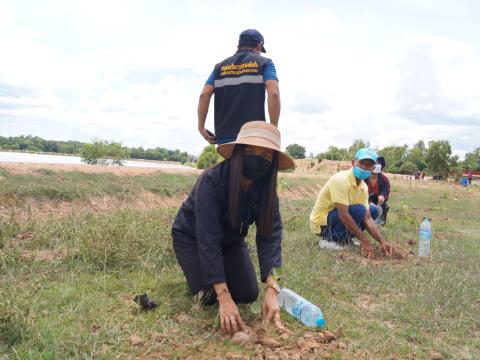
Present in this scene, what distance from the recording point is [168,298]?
3197 mm

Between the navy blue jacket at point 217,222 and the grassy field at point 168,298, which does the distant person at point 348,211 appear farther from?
the navy blue jacket at point 217,222

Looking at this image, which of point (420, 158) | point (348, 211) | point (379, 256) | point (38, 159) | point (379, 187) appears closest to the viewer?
point (379, 256)

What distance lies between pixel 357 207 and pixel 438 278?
134cm

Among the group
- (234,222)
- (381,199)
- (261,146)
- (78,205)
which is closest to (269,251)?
(234,222)

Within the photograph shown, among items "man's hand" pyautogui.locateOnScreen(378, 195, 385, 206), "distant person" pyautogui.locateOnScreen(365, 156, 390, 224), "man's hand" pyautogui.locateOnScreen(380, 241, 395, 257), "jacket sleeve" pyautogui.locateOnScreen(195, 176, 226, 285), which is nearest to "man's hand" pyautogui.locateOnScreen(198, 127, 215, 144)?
"jacket sleeve" pyautogui.locateOnScreen(195, 176, 226, 285)

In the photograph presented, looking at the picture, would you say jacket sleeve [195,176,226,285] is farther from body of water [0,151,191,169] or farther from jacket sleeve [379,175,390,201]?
body of water [0,151,191,169]

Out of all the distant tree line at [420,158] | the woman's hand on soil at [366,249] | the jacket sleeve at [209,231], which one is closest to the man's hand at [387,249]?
the woman's hand on soil at [366,249]

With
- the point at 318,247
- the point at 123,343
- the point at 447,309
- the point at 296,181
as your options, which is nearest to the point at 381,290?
the point at 447,309

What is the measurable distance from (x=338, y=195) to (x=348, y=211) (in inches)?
10.0

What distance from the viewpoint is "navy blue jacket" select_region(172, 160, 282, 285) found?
279cm

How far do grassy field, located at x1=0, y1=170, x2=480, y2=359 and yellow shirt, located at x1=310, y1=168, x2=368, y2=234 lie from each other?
316 millimetres

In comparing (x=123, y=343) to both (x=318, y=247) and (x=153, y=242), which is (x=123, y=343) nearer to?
(x=153, y=242)

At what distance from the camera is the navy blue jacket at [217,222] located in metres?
2.79

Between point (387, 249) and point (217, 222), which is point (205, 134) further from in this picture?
point (387, 249)
